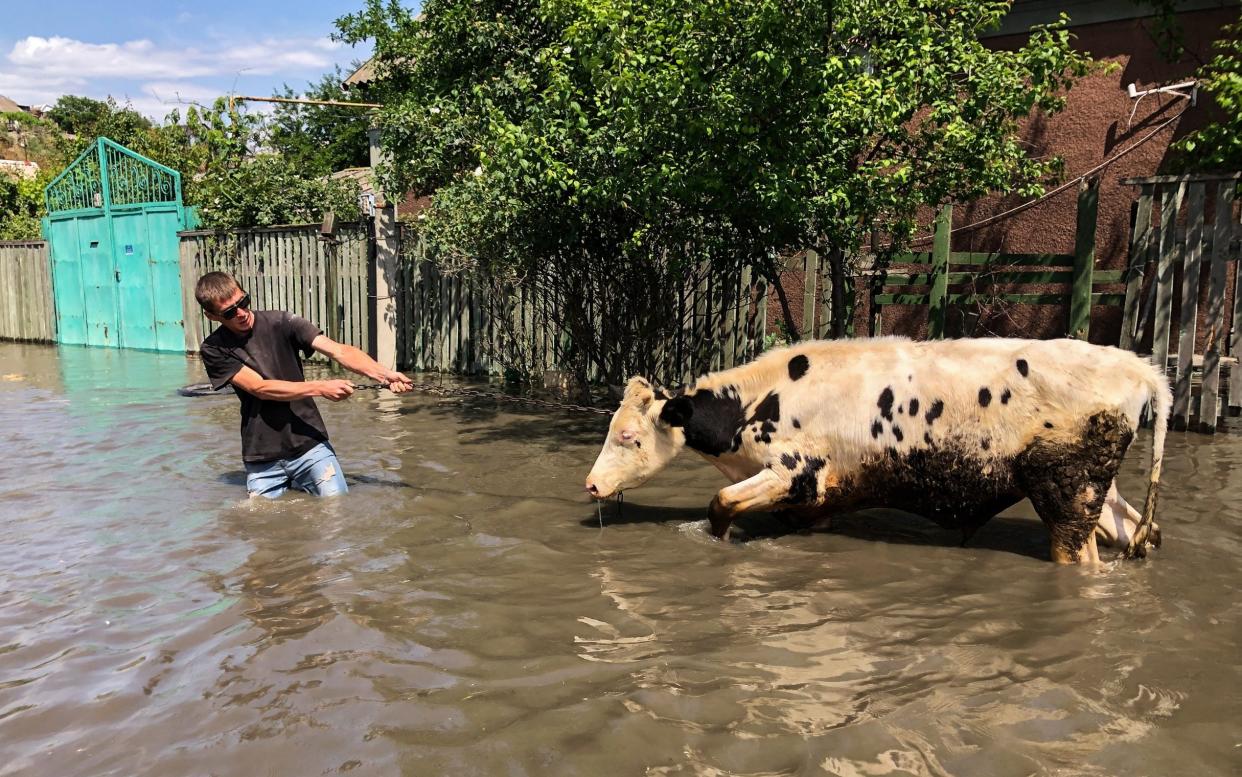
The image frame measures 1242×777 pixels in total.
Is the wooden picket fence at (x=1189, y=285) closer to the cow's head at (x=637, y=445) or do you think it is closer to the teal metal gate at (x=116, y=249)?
the cow's head at (x=637, y=445)

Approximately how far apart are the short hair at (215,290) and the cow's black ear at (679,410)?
9.73 ft

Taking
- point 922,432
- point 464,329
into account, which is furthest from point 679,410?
point 464,329

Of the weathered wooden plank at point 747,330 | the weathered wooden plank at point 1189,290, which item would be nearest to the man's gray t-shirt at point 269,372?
the weathered wooden plank at point 747,330

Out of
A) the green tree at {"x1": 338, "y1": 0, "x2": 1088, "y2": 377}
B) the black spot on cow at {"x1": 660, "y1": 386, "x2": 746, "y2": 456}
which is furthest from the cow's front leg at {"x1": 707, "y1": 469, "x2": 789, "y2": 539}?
the green tree at {"x1": 338, "y1": 0, "x2": 1088, "y2": 377}

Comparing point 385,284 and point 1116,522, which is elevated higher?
point 385,284

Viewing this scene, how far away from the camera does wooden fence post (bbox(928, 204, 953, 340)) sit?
31.3 ft

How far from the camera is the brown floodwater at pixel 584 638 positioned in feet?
10.6

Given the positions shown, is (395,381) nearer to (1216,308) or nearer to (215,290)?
(215,290)

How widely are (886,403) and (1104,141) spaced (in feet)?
24.6

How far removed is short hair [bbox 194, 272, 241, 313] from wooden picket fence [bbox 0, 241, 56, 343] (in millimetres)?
17449

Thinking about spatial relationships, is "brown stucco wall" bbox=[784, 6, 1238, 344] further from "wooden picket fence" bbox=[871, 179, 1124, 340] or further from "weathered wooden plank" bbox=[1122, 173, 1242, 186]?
"weathered wooden plank" bbox=[1122, 173, 1242, 186]

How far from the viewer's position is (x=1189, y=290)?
327 inches

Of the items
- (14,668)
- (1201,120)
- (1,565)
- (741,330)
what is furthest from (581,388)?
(1201,120)

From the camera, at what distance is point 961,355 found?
5.51 m
